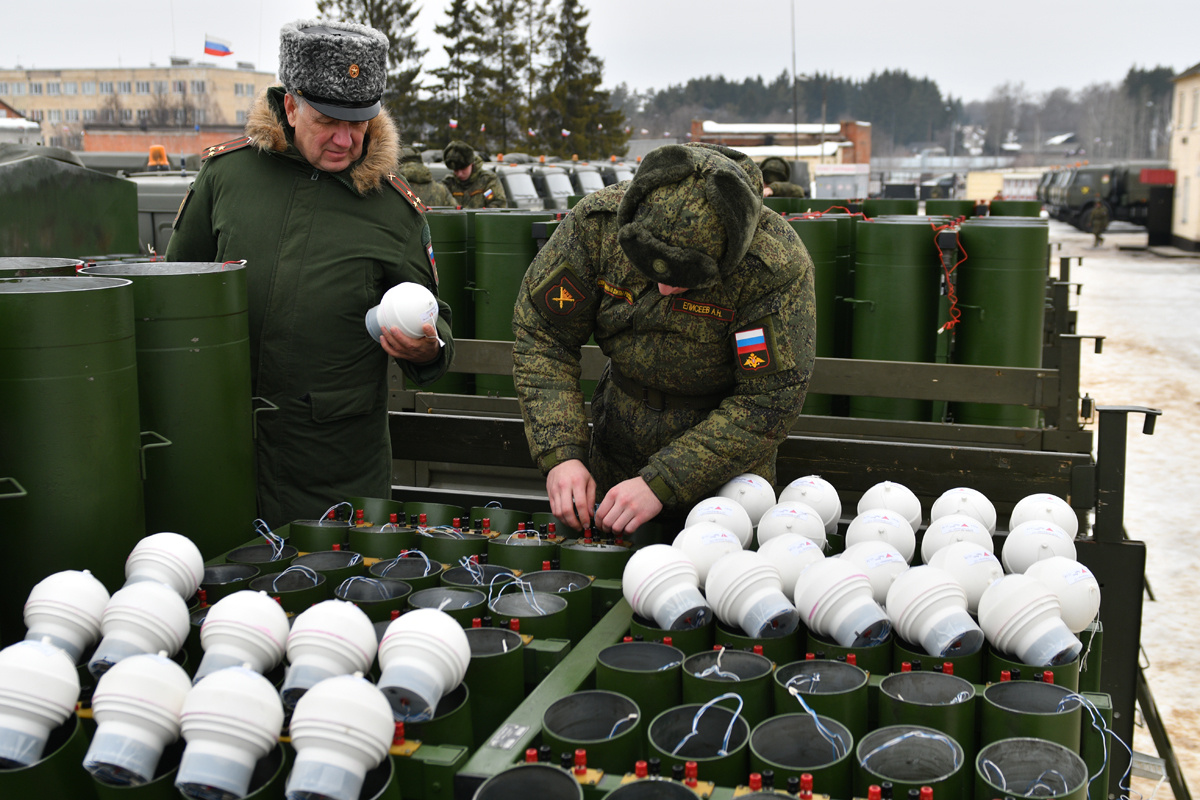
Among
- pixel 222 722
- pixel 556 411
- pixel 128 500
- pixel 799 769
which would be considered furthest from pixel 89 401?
pixel 799 769

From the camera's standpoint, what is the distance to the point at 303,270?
3102 mm

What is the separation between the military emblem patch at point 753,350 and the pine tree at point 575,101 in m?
47.6

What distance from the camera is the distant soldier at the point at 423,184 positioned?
10492 mm

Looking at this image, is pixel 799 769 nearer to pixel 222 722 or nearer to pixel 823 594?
pixel 823 594

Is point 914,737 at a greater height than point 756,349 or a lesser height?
lesser

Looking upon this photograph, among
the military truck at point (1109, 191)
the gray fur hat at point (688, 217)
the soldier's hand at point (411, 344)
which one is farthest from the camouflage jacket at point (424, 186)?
the military truck at point (1109, 191)

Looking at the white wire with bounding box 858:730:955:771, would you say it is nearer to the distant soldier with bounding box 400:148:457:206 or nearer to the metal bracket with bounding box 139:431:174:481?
the metal bracket with bounding box 139:431:174:481

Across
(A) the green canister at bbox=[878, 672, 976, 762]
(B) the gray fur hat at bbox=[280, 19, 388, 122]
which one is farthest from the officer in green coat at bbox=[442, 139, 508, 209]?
(A) the green canister at bbox=[878, 672, 976, 762]

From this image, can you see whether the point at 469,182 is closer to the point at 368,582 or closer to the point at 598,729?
the point at 368,582

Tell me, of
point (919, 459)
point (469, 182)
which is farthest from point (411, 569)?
point (469, 182)

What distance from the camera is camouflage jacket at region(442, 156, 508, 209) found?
1204 cm

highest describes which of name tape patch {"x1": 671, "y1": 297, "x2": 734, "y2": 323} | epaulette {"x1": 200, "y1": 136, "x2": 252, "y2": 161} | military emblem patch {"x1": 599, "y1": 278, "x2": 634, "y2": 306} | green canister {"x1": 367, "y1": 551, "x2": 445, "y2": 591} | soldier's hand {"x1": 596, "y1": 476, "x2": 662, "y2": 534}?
epaulette {"x1": 200, "y1": 136, "x2": 252, "y2": 161}

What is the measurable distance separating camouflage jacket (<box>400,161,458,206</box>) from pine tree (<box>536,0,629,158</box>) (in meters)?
39.1

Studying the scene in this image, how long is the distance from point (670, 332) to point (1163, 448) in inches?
320
